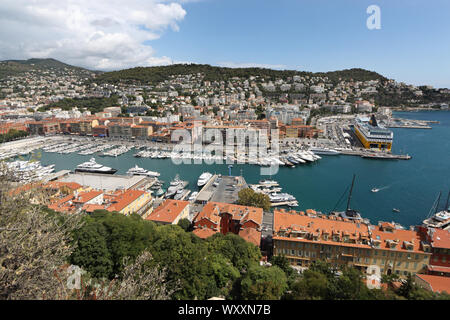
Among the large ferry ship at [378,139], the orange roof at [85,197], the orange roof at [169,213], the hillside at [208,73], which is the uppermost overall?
the hillside at [208,73]

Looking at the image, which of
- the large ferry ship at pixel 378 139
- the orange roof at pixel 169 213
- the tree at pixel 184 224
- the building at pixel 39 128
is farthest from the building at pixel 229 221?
the building at pixel 39 128

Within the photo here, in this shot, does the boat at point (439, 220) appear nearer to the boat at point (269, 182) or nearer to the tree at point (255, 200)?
the tree at point (255, 200)

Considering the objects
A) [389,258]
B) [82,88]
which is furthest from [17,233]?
[82,88]

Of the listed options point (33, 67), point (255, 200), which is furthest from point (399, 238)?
point (33, 67)

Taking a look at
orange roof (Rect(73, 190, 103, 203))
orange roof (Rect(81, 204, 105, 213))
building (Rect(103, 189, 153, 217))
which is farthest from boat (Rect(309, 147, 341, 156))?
orange roof (Rect(81, 204, 105, 213))

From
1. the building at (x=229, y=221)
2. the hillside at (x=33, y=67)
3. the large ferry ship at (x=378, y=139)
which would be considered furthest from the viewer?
the hillside at (x=33, y=67)
